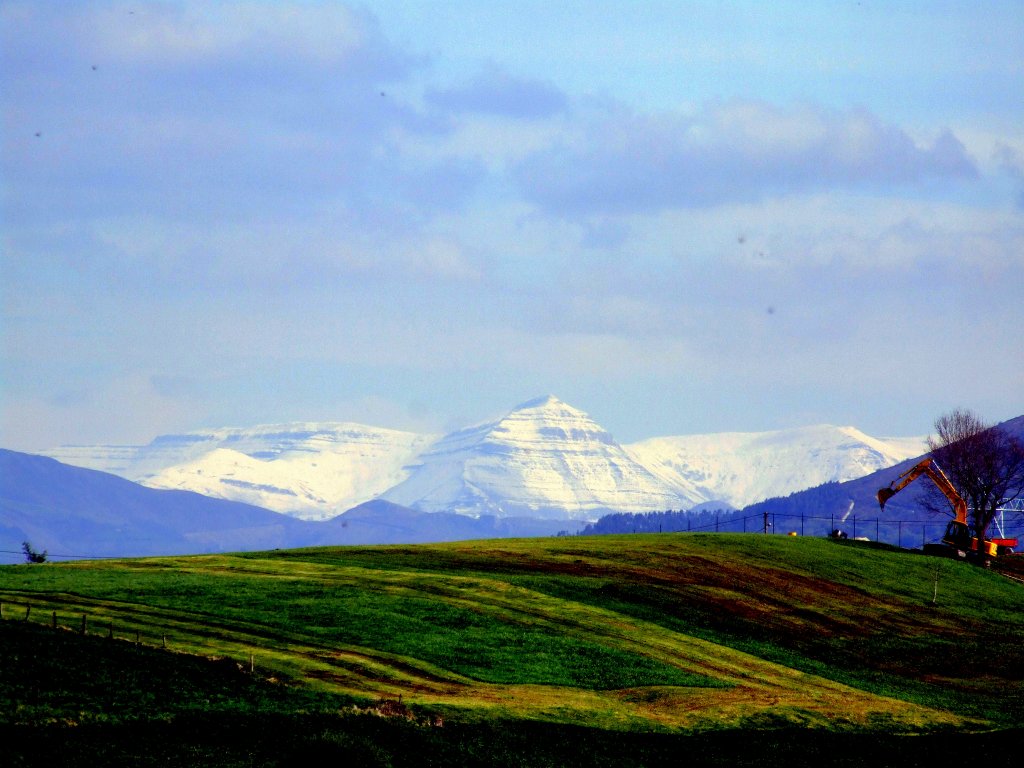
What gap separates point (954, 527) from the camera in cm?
18012

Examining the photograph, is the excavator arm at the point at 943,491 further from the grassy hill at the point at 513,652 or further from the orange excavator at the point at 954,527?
the grassy hill at the point at 513,652

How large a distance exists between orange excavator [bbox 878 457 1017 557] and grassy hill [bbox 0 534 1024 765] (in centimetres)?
2551

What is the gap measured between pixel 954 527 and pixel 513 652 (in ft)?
354

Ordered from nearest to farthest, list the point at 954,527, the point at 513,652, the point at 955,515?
the point at 513,652, the point at 955,515, the point at 954,527

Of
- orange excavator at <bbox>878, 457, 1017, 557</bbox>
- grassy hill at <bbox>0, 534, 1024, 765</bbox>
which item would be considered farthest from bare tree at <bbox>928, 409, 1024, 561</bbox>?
grassy hill at <bbox>0, 534, 1024, 765</bbox>

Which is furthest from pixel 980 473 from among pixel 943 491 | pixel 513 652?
pixel 513 652

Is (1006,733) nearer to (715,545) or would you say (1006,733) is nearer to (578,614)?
(578,614)

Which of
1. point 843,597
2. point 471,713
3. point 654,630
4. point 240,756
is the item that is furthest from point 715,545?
point 240,756

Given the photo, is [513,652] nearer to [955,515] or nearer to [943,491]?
[955,515]

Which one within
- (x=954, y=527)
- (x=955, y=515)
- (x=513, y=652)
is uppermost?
(x=955, y=515)

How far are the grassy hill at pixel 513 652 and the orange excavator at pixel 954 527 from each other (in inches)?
1004

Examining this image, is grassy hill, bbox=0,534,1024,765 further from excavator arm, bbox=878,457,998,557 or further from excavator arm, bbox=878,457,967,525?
excavator arm, bbox=878,457,967,525

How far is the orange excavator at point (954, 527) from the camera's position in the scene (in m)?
173

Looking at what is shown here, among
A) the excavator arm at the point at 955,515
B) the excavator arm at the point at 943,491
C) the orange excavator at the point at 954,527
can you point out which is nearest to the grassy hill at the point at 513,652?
the orange excavator at the point at 954,527
